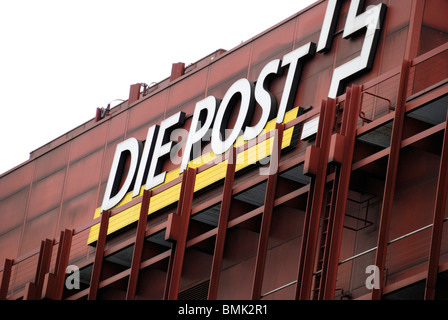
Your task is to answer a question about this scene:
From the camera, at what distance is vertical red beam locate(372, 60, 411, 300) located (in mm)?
28812

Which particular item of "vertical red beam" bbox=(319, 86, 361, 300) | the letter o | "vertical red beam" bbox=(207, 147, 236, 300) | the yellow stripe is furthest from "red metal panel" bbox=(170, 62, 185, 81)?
"vertical red beam" bbox=(319, 86, 361, 300)

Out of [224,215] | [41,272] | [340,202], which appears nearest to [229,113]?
[224,215]

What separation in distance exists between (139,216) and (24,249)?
10.9 meters

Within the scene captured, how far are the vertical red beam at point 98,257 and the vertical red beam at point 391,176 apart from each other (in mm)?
11887

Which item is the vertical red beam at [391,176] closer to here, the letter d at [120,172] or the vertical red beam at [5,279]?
the letter d at [120,172]

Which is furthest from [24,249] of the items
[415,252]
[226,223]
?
[415,252]

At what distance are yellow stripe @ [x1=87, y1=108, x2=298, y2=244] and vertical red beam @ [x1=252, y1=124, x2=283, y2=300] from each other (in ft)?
2.25

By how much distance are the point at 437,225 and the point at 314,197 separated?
465cm

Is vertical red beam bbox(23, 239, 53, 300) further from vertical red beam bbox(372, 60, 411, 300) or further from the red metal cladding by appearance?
vertical red beam bbox(372, 60, 411, 300)

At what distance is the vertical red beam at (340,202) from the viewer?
2988cm

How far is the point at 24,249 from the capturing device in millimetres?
47031

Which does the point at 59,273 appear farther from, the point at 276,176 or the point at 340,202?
the point at 340,202

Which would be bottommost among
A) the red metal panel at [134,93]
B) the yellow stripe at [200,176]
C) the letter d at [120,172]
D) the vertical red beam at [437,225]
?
the vertical red beam at [437,225]

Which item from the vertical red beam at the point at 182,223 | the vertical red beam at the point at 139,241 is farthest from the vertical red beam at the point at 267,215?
the vertical red beam at the point at 139,241
